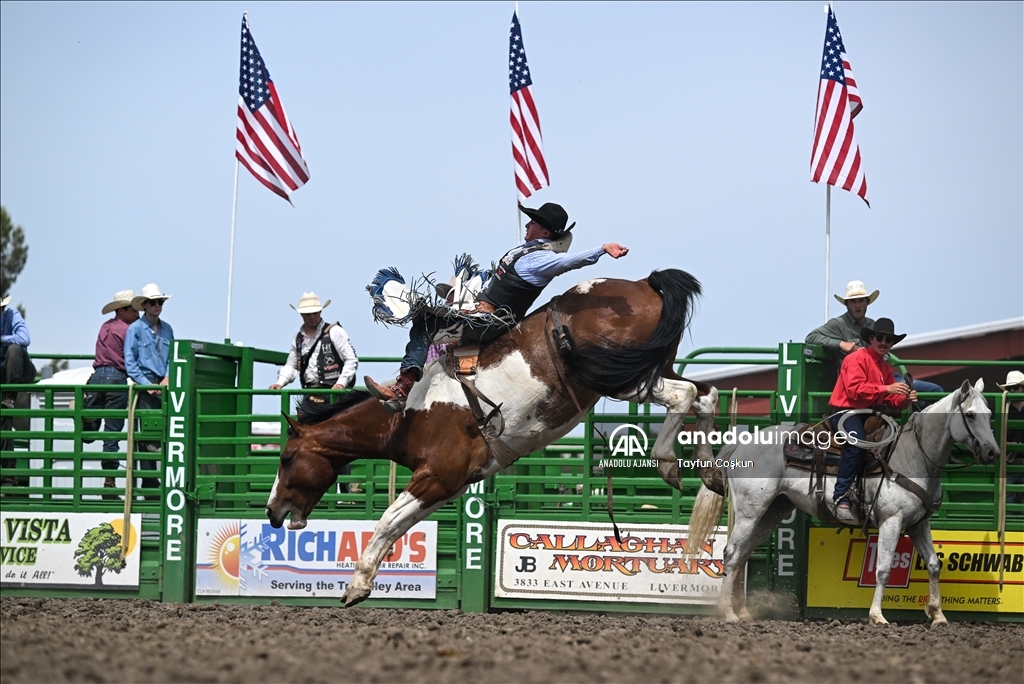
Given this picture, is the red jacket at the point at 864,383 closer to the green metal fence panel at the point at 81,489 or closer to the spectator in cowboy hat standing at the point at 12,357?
the green metal fence panel at the point at 81,489

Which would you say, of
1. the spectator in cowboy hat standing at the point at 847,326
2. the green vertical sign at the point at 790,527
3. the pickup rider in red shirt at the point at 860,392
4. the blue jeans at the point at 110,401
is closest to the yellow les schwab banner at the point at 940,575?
the green vertical sign at the point at 790,527

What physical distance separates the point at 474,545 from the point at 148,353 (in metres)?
3.29

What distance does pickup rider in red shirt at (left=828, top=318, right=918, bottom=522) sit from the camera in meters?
8.56

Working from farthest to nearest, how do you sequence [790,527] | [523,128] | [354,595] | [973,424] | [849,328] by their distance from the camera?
1. [523,128]
2. [849,328]
3. [790,527]
4. [973,424]
5. [354,595]

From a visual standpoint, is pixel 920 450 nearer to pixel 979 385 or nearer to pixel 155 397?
pixel 979 385

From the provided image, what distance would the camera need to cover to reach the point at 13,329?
34.9 ft

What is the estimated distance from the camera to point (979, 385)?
8625 mm

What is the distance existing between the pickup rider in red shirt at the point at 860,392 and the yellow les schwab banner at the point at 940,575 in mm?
597

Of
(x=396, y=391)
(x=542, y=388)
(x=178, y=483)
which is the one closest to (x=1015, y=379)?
(x=542, y=388)

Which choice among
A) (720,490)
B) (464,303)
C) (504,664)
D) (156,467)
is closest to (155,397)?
(156,467)

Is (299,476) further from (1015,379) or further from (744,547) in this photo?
(1015,379)

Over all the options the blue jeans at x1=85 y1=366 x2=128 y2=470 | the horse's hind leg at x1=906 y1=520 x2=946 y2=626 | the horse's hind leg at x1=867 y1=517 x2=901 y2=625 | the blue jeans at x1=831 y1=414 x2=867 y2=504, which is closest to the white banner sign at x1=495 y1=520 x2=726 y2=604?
the blue jeans at x1=831 y1=414 x2=867 y2=504

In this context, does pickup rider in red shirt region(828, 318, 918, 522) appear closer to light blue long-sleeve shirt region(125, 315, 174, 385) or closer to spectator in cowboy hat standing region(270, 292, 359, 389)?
spectator in cowboy hat standing region(270, 292, 359, 389)

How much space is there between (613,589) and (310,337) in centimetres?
325
